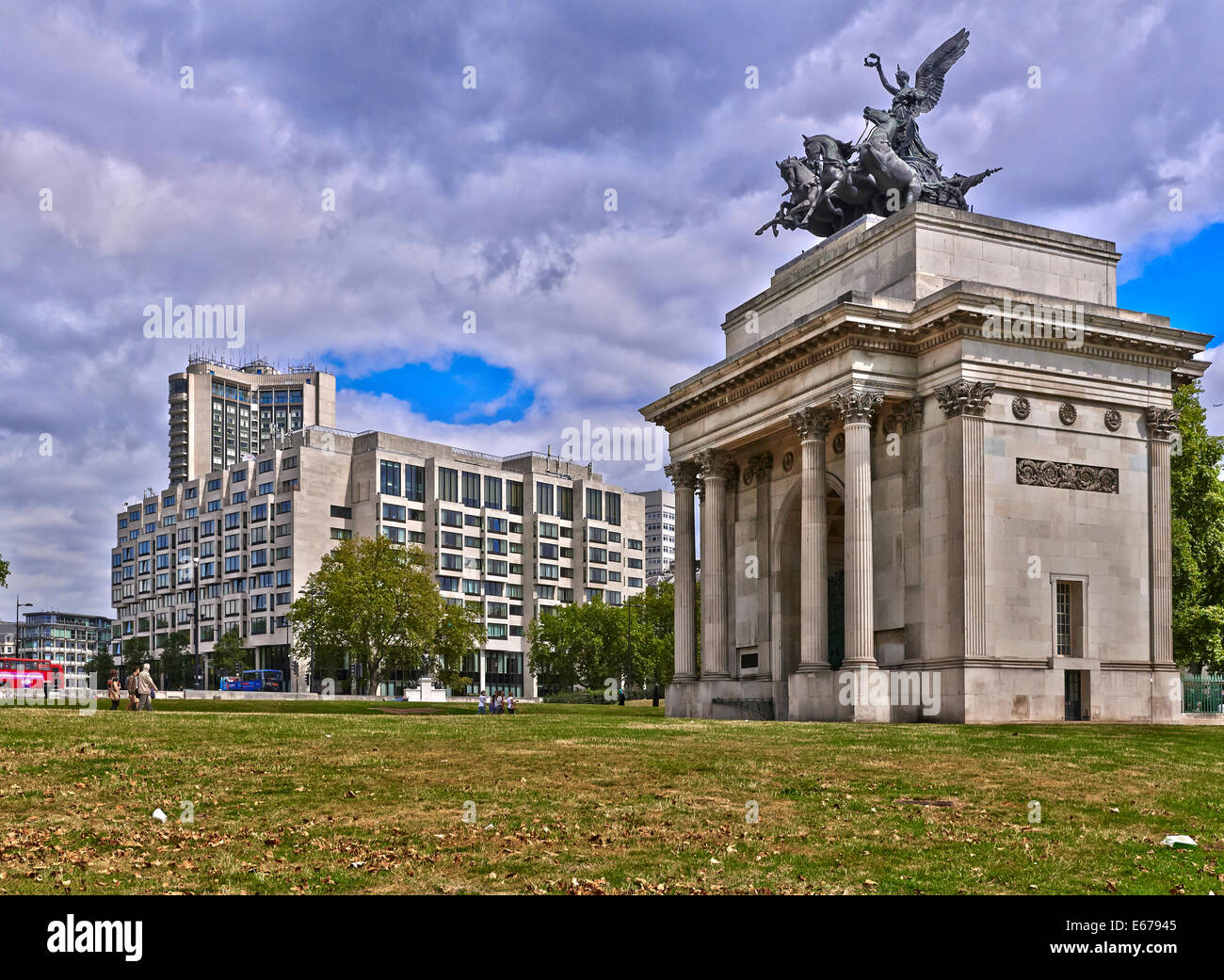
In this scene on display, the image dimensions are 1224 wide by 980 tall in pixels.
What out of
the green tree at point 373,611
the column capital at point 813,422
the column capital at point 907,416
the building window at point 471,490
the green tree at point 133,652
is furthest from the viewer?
the green tree at point 133,652

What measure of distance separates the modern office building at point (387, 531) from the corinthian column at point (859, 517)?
402ft

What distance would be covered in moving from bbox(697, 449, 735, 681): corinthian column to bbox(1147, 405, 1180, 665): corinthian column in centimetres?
1897

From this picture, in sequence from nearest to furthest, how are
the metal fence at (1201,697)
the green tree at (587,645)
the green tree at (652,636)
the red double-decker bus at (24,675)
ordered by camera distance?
the metal fence at (1201,697), the red double-decker bus at (24,675), the green tree at (652,636), the green tree at (587,645)

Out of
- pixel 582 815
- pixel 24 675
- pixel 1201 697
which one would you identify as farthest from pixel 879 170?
pixel 24 675

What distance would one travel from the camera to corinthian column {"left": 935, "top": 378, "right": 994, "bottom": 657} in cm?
4525

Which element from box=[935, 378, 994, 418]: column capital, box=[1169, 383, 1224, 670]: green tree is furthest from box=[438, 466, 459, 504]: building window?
box=[935, 378, 994, 418]: column capital

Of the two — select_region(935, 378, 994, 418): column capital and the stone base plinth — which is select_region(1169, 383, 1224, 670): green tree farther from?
select_region(935, 378, 994, 418): column capital

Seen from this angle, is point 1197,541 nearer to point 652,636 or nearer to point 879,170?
point 879,170

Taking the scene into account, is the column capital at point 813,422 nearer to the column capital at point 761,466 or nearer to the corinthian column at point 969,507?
the corinthian column at point 969,507

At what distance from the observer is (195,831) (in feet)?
49.2

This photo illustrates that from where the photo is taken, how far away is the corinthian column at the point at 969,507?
45250 millimetres

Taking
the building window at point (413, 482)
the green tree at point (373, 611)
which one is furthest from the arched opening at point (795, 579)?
the building window at point (413, 482)
